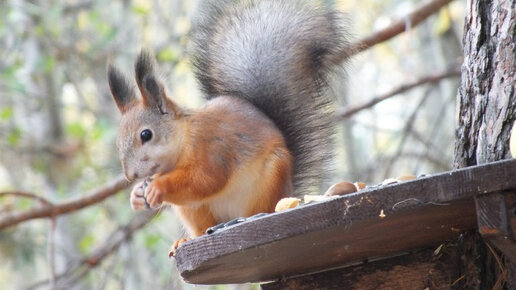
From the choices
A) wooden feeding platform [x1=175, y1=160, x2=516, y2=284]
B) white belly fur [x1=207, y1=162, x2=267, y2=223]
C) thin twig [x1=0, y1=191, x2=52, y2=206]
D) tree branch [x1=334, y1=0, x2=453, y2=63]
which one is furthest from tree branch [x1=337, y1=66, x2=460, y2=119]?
wooden feeding platform [x1=175, y1=160, x2=516, y2=284]

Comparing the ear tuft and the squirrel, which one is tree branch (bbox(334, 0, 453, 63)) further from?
the ear tuft

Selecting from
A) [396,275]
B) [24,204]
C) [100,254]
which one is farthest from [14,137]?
[396,275]

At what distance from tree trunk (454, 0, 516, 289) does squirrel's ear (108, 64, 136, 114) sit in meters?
0.93

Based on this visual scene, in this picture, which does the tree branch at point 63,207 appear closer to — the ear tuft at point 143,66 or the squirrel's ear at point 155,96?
the squirrel's ear at point 155,96

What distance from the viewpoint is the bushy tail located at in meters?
2.09

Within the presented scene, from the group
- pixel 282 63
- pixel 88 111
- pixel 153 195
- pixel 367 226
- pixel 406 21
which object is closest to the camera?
pixel 367 226

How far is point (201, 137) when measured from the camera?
1987mm

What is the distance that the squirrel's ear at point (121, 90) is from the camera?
215 centimetres

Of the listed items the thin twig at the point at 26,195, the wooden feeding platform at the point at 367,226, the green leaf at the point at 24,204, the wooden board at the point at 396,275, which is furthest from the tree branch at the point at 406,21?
the green leaf at the point at 24,204

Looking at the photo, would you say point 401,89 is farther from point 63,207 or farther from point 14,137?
point 14,137

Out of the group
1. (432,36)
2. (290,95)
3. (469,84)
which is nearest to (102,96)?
(432,36)

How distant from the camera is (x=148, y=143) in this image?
202 centimetres

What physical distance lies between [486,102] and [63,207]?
78.1 inches

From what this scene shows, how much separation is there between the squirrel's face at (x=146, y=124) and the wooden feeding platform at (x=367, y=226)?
56 centimetres
